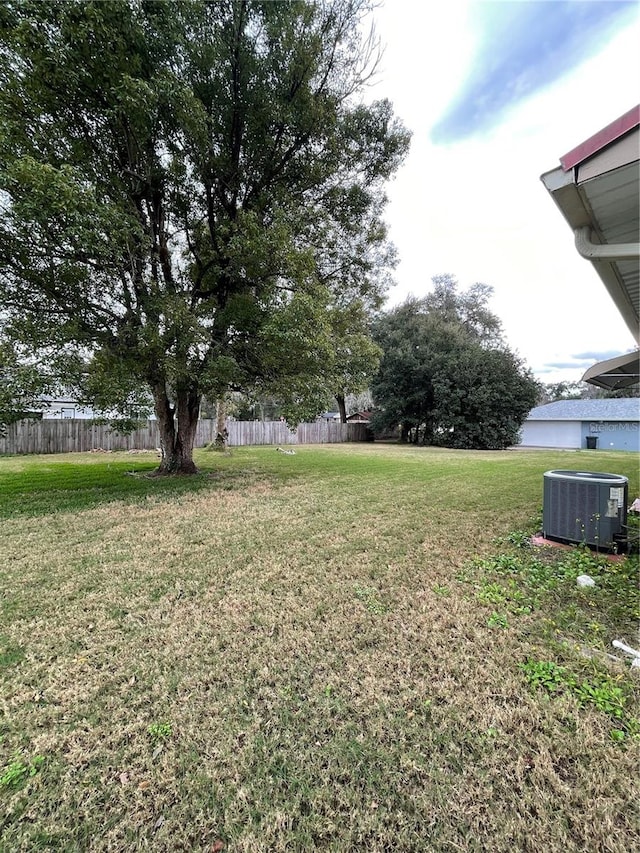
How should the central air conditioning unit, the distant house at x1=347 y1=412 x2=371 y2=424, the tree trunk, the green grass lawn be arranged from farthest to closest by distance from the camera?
the distant house at x1=347 y1=412 x2=371 y2=424 < the tree trunk < the central air conditioning unit < the green grass lawn

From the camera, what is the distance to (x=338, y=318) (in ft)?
27.9

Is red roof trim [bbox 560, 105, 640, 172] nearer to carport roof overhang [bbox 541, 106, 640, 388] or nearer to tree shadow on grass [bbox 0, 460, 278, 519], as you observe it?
carport roof overhang [bbox 541, 106, 640, 388]

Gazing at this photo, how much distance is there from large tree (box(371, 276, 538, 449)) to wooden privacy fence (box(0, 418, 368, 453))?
6.15m

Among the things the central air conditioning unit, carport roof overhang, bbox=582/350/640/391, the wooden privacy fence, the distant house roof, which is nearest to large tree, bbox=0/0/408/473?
the wooden privacy fence

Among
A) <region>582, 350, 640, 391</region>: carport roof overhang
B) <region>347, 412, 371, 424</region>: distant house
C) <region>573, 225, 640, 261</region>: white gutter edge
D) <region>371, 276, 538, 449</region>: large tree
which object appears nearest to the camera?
<region>573, 225, 640, 261</region>: white gutter edge

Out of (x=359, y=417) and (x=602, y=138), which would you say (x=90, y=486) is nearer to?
(x=602, y=138)

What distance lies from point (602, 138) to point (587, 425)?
26053mm

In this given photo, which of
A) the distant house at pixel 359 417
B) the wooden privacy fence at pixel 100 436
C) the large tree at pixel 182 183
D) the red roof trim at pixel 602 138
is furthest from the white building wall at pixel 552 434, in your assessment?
the red roof trim at pixel 602 138

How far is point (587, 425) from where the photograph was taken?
23500mm

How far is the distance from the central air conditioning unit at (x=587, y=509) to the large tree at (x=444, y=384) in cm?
1561

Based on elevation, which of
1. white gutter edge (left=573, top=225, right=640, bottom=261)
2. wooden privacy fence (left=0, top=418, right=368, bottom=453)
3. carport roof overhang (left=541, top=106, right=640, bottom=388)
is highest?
carport roof overhang (left=541, top=106, right=640, bottom=388)

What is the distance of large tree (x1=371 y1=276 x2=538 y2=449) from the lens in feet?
67.7

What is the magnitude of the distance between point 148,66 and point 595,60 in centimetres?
576

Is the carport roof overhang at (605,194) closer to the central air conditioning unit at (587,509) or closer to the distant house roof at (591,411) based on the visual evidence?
the central air conditioning unit at (587,509)
